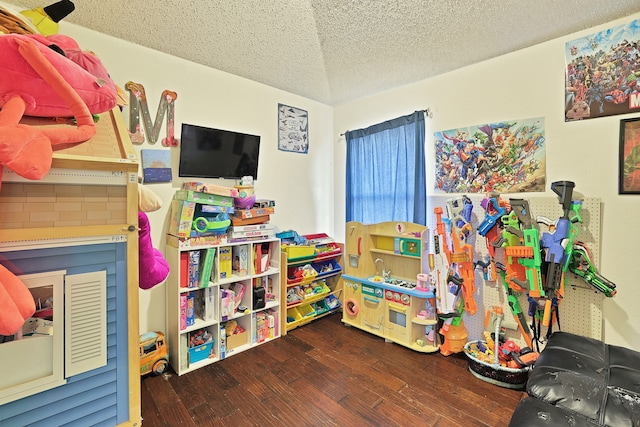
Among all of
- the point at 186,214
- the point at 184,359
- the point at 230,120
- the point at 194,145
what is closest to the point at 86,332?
the point at 186,214

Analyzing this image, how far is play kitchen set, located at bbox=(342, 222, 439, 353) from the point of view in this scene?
2.48m

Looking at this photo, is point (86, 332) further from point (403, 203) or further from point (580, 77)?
point (580, 77)

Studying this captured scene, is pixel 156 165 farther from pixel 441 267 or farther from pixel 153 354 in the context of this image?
pixel 441 267

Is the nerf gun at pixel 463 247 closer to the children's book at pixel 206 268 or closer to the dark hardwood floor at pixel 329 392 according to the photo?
the dark hardwood floor at pixel 329 392

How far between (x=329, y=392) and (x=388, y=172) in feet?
6.93

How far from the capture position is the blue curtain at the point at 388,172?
277 centimetres

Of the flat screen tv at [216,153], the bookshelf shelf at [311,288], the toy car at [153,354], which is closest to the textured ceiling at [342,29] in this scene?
the flat screen tv at [216,153]

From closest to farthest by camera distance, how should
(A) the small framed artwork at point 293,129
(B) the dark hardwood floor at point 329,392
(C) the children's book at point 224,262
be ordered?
(B) the dark hardwood floor at point 329,392 → (C) the children's book at point 224,262 → (A) the small framed artwork at point 293,129

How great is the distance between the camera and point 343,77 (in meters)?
2.90

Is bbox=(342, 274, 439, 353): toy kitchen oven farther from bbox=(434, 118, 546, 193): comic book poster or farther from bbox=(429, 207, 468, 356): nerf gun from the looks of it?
bbox=(434, 118, 546, 193): comic book poster

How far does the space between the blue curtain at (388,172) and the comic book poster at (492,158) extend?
0.65 ft

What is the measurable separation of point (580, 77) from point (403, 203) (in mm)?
1586

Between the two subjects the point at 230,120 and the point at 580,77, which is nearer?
the point at 580,77

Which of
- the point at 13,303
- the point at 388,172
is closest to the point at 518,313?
the point at 388,172
